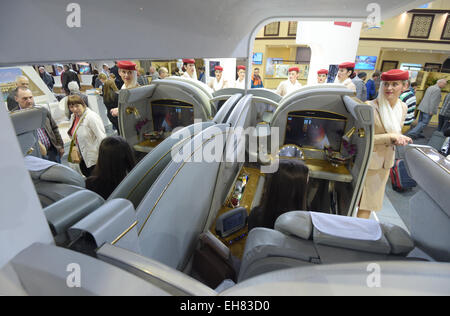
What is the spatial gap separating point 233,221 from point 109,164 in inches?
37.5

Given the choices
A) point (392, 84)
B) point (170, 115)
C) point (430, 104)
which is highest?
point (392, 84)

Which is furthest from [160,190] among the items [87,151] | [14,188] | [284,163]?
[87,151]

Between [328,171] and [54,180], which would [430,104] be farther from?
[54,180]

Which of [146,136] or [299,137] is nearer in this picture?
[299,137]

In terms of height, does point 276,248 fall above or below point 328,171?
above

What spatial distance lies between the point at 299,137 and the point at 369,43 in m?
10.2

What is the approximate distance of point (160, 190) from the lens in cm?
74

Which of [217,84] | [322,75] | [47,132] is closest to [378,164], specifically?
[322,75]

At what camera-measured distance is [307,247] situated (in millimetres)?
821

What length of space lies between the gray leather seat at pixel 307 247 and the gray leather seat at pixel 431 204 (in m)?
0.06

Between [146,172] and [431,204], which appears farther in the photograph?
[146,172]

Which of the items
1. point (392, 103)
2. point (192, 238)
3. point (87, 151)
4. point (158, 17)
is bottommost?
point (192, 238)

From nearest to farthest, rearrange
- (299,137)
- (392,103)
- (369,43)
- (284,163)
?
(284,163), (392,103), (299,137), (369,43)

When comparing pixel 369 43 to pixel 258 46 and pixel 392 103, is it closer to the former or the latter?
pixel 258 46
